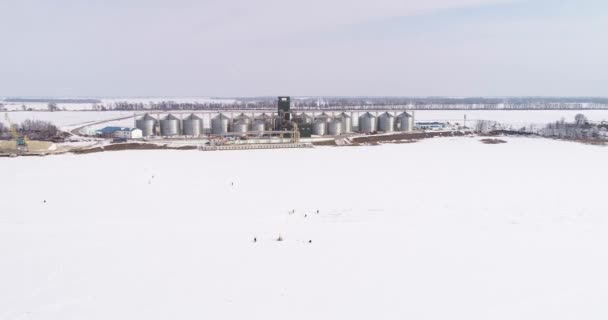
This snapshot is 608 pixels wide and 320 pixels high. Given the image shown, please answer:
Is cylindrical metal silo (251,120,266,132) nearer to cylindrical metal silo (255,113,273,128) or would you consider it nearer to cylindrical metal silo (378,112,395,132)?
cylindrical metal silo (255,113,273,128)

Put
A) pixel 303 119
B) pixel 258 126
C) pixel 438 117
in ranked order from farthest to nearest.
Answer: pixel 438 117 < pixel 303 119 < pixel 258 126

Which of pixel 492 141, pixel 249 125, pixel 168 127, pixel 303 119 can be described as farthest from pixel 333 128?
pixel 168 127

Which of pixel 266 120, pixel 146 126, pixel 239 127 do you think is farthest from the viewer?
pixel 266 120

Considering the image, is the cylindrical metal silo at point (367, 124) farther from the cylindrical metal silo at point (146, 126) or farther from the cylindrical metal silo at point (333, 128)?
the cylindrical metal silo at point (146, 126)

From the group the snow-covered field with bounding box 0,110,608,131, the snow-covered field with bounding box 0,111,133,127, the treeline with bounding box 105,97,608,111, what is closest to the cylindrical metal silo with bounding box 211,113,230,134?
the snow-covered field with bounding box 0,110,608,131

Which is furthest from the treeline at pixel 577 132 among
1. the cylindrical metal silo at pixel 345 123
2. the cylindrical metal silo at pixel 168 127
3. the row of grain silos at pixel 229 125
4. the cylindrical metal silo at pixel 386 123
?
the cylindrical metal silo at pixel 168 127

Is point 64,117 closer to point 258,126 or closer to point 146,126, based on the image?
point 146,126

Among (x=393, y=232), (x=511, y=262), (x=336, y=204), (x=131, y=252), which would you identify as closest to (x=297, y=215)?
(x=336, y=204)

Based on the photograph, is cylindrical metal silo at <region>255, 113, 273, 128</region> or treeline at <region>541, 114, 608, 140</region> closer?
treeline at <region>541, 114, 608, 140</region>
